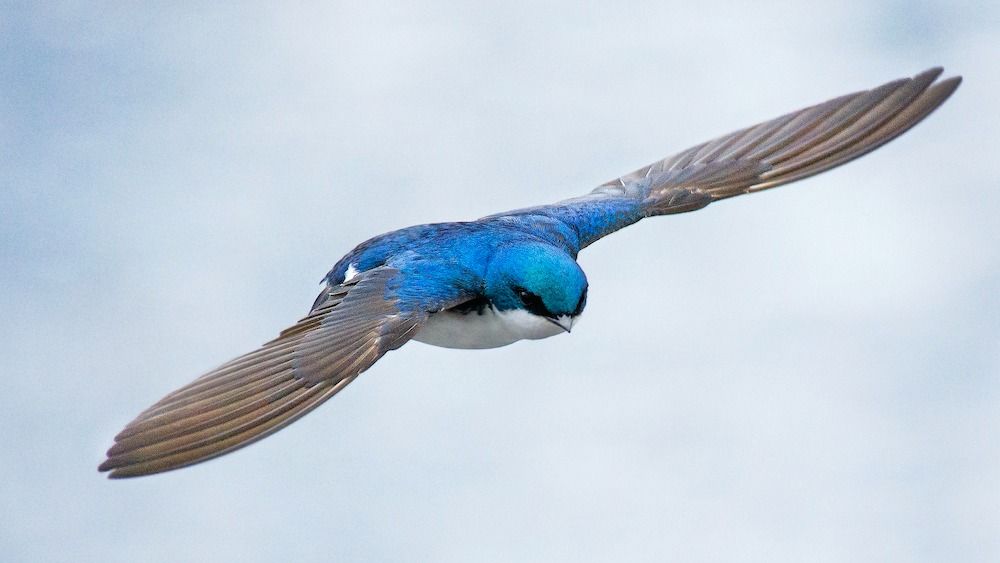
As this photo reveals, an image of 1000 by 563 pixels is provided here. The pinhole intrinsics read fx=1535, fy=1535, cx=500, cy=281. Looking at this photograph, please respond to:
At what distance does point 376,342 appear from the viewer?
4.52 meters

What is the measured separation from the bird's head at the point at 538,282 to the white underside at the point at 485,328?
1.2 inches

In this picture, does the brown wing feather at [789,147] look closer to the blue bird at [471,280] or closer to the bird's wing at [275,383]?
the blue bird at [471,280]

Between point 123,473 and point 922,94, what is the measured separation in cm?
321

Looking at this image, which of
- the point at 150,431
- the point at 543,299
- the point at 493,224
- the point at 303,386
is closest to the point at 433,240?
the point at 493,224

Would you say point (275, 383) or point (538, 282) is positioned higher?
point (538, 282)

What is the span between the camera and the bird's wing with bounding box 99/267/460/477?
159 inches

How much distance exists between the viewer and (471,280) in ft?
15.9

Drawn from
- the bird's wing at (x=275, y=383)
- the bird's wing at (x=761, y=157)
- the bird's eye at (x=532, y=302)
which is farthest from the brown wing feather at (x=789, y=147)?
the bird's wing at (x=275, y=383)

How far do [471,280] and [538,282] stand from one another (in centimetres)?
25

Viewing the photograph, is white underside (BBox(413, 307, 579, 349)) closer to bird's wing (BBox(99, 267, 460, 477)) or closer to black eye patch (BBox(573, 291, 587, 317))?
black eye patch (BBox(573, 291, 587, 317))

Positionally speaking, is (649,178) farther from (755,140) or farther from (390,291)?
(390,291)

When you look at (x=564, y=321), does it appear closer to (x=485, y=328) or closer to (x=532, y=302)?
(x=532, y=302)

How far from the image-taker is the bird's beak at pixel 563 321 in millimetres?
4699

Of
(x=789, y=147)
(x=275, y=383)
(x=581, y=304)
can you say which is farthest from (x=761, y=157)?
(x=275, y=383)
